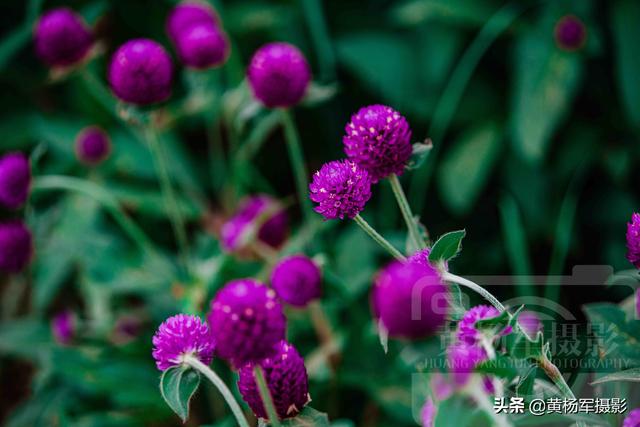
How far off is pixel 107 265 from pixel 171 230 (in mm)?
369

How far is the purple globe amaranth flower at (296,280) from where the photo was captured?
76 centimetres

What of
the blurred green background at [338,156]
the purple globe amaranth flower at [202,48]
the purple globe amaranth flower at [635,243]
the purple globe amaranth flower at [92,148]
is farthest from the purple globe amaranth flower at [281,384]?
the purple globe amaranth flower at [92,148]

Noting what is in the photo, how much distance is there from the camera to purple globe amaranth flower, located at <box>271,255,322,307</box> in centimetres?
76

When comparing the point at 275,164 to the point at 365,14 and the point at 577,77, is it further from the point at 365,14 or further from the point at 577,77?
the point at 577,77

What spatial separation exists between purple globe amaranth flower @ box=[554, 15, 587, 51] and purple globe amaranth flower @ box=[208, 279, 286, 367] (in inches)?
39.9

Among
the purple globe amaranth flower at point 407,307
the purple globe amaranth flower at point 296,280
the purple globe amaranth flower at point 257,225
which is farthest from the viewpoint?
the purple globe amaranth flower at point 257,225

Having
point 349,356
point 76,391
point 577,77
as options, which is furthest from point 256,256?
point 577,77

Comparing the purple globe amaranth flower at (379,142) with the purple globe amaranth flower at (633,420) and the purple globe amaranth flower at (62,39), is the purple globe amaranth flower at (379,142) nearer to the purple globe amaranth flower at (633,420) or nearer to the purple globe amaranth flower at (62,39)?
the purple globe amaranth flower at (633,420)

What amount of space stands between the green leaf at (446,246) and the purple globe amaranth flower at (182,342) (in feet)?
0.57

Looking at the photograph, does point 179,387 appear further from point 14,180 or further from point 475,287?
point 14,180

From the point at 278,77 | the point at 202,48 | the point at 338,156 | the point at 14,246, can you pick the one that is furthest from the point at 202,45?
the point at 338,156

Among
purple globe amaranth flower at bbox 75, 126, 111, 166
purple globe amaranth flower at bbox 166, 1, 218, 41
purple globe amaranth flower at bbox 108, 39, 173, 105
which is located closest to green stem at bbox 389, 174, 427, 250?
purple globe amaranth flower at bbox 108, 39, 173, 105

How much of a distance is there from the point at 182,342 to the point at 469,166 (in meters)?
0.96

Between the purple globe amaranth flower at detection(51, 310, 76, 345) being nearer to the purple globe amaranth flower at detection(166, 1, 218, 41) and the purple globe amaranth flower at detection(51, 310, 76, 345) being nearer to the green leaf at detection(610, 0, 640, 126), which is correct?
the purple globe amaranth flower at detection(166, 1, 218, 41)
